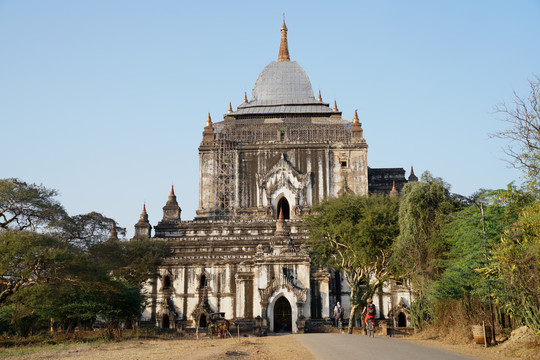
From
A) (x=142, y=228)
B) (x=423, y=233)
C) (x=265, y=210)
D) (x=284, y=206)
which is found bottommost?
(x=423, y=233)

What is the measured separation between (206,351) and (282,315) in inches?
656

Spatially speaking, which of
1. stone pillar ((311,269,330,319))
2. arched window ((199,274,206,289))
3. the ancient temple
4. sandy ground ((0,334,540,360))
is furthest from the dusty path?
arched window ((199,274,206,289))

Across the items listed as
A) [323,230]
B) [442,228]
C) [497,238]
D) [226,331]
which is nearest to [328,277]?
[323,230]

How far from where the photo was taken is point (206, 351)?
76.4 ft

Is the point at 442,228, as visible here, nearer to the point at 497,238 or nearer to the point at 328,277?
the point at 497,238

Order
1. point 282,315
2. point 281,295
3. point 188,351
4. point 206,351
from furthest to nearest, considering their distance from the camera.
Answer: point 282,315
point 281,295
point 188,351
point 206,351

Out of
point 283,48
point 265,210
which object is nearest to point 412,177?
point 265,210

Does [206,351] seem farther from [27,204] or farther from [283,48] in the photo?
[283,48]

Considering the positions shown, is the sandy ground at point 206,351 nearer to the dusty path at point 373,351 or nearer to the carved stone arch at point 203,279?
the dusty path at point 373,351

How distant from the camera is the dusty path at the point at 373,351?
18891 mm

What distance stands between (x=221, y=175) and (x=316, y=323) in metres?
21.9

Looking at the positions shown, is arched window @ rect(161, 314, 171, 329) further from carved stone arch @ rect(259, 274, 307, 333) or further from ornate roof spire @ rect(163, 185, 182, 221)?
ornate roof spire @ rect(163, 185, 182, 221)

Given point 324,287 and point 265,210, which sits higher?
point 265,210

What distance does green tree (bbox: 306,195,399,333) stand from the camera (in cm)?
3606
